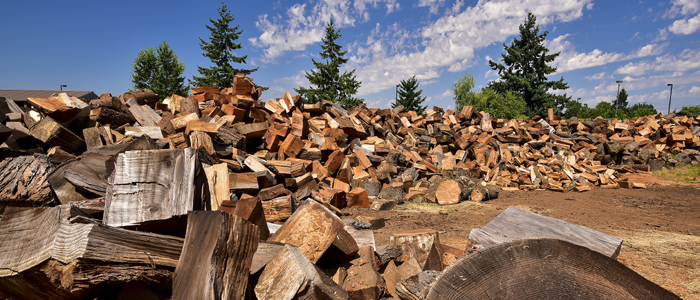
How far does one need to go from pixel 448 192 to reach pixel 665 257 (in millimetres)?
3112

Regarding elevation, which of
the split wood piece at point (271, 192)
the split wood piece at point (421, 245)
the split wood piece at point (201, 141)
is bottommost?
the split wood piece at point (421, 245)

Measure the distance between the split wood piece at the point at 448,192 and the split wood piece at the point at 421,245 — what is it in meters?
3.63

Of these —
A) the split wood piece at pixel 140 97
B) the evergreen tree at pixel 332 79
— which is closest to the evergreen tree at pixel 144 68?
the evergreen tree at pixel 332 79

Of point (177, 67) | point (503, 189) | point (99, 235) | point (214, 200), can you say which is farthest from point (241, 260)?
point (177, 67)

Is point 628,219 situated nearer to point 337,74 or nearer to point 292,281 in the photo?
point 292,281

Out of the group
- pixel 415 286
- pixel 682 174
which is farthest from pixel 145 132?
pixel 682 174

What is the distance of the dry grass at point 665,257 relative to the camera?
2.75 metres

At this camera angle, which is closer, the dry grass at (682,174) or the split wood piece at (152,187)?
the split wood piece at (152,187)

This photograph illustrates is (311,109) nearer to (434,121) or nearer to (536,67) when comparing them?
(434,121)

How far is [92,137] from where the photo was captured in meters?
3.65

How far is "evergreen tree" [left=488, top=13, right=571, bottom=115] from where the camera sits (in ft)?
102

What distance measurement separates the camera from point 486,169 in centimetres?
829

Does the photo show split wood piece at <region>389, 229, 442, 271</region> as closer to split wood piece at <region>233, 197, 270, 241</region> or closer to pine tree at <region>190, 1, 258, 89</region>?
split wood piece at <region>233, 197, 270, 241</region>

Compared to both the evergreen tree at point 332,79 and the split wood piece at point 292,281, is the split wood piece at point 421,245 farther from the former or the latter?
the evergreen tree at point 332,79
